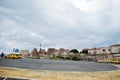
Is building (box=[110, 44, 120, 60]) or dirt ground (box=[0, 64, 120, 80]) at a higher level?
building (box=[110, 44, 120, 60])

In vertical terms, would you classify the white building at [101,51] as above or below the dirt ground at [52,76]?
above

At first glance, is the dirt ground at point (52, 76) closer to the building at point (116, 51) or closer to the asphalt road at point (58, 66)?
the asphalt road at point (58, 66)

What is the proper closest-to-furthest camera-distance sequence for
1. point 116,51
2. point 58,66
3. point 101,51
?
point 58,66 → point 116,51 → point 101,51

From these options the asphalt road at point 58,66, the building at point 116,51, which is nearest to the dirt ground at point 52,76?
the asphalt road at point 58,66

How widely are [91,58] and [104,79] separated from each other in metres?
126

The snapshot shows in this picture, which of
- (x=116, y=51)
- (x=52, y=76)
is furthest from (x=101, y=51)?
(x=52, y=76)

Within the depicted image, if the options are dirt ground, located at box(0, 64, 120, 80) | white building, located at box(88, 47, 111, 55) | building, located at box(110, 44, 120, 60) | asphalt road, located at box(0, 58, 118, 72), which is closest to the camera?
dirt ground, located at box(0, 64, 120, 80)

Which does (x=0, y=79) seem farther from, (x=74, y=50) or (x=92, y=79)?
(x=74, y=50)

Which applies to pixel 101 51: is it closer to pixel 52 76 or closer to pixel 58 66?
pixel 58 66

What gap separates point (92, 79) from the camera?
1939 cm

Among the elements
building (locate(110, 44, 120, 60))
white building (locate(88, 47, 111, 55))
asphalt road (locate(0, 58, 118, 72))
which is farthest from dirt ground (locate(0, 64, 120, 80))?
white building (locate(88, 47, 111, 55))

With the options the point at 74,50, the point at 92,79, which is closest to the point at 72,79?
the point at 92,79

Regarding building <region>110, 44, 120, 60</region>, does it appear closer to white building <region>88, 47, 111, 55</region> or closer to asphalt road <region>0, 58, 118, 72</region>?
white building <region>88, 47, 111, 55</region>

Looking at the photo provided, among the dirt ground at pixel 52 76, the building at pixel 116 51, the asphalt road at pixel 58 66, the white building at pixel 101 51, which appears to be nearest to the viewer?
the dirt ground at pixel 52 76
